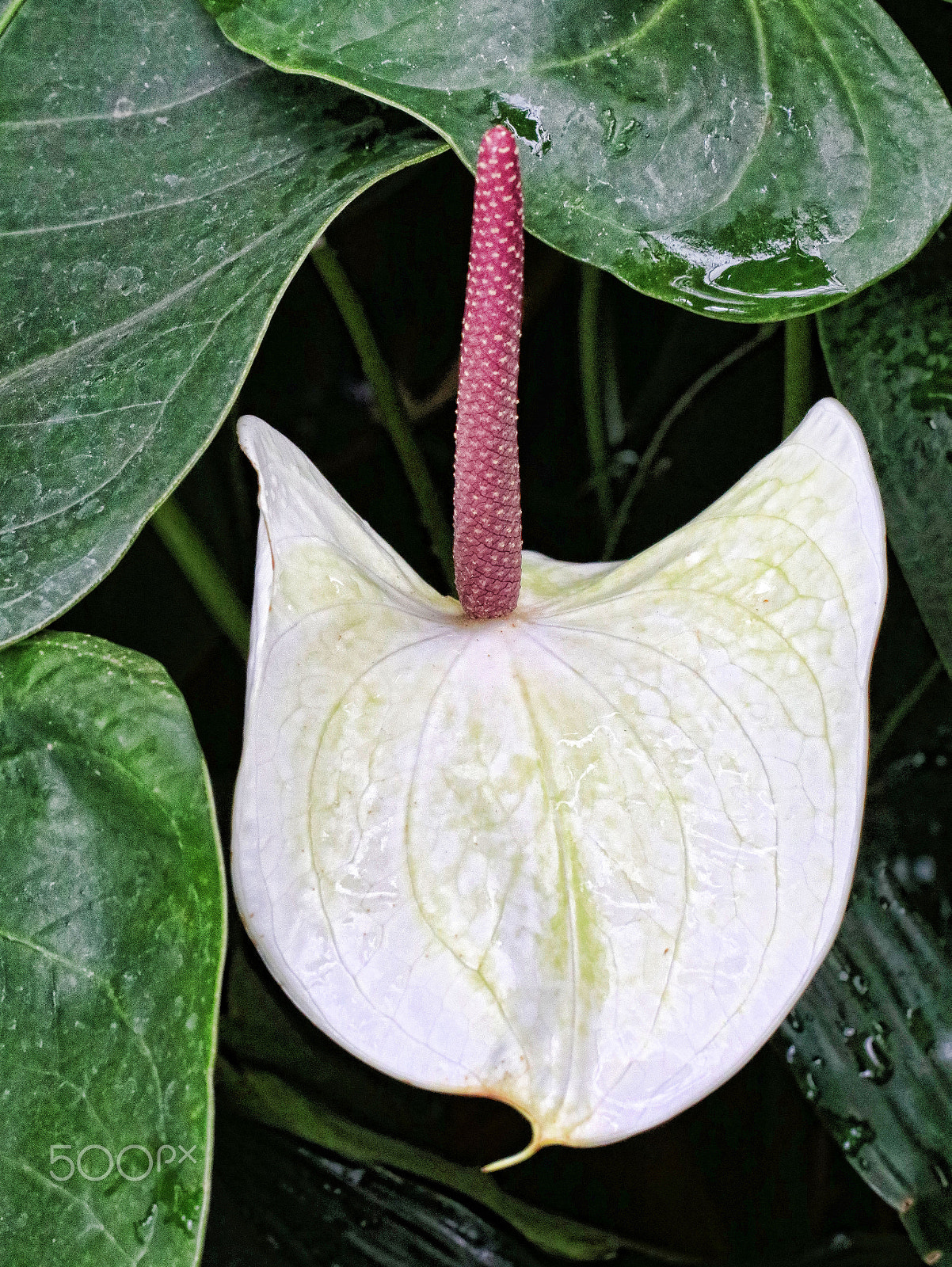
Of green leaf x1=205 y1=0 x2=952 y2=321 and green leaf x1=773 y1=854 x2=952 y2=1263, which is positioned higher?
green leaf x1=205 y1=0 x2=952 y2=321

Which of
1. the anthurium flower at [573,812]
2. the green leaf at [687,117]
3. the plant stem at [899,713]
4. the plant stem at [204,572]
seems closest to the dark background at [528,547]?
the plant stem at [899,713]

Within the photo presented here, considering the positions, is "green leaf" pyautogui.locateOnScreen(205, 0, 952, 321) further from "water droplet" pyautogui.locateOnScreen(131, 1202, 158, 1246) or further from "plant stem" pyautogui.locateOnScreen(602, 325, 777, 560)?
"water droplet" pyautogui.locateOnScreen(131, 1202, 158, 1246)

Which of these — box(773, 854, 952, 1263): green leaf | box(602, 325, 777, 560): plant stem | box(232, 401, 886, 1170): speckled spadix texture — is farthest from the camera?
box(602, 325, 777, 560): plant stem

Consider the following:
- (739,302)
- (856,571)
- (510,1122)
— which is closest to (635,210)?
(739,302)

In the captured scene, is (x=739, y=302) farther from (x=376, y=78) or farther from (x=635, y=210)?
(x=376, y=78)

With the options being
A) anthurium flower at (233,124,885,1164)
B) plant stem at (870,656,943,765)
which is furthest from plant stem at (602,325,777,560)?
anthurium flower at (233,124,885,1164)

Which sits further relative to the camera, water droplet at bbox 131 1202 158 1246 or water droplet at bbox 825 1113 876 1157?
water droplet at bbox 825 1113 876 1157

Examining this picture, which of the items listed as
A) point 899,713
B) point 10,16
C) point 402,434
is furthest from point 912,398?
point 10,16
